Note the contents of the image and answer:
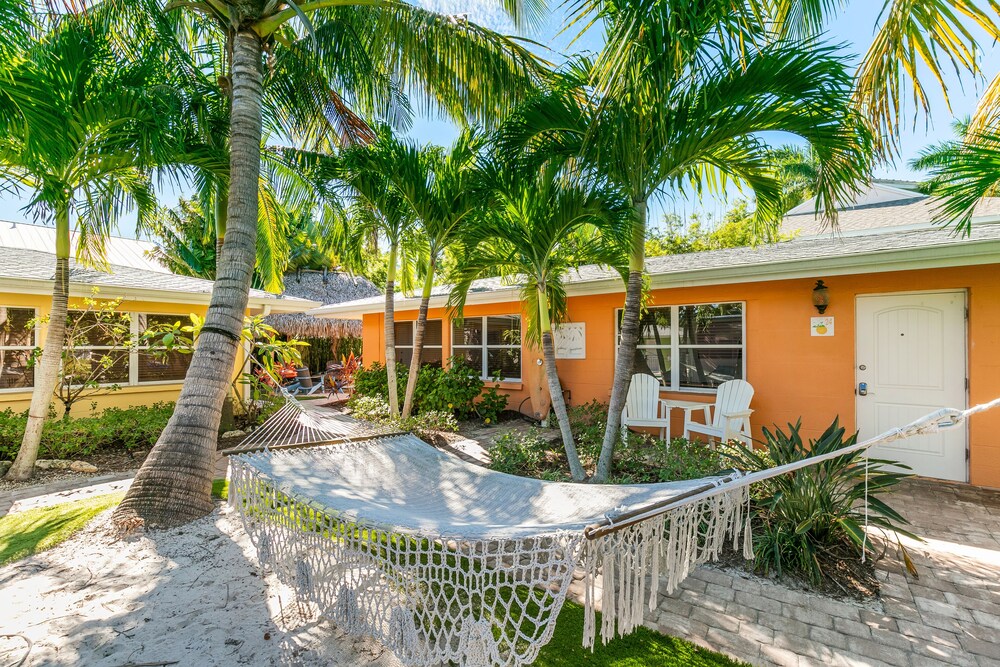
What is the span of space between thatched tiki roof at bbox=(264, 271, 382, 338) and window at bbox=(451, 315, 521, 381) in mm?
7113

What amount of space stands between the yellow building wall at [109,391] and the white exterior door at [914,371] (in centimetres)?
757

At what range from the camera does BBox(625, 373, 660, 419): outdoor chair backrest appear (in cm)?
602

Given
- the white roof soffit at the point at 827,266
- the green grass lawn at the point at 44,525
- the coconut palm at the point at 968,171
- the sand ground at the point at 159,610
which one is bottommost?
the sand ground at the point at 159,610

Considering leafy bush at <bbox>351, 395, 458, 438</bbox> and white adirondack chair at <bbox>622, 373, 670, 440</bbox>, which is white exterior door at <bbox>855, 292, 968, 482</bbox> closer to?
white adirondack chair at <bbox>622, 373, 670, 440</bbox>

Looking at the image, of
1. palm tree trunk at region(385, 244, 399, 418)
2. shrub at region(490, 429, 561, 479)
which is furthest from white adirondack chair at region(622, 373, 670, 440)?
palm tree trunk at region(385, 244, 399, 418)

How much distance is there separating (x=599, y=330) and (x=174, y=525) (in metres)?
5.65

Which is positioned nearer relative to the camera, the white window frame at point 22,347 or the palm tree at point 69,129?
the palm tree at point 69,129

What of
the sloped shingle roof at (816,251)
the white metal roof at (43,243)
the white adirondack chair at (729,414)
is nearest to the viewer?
the sloped shingle roof at (816,251)

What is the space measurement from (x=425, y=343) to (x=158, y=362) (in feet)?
15.4

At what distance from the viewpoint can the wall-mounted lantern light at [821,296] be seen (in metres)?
5.24

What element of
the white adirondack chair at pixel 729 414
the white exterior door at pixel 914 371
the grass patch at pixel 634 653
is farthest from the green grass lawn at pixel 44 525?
the white exterior door at pixel 914 371

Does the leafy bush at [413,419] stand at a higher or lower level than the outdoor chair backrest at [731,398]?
lower

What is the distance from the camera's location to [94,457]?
591 cm

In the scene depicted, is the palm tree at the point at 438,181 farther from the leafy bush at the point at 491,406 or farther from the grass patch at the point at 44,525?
the grass patch at the point at 44,525
